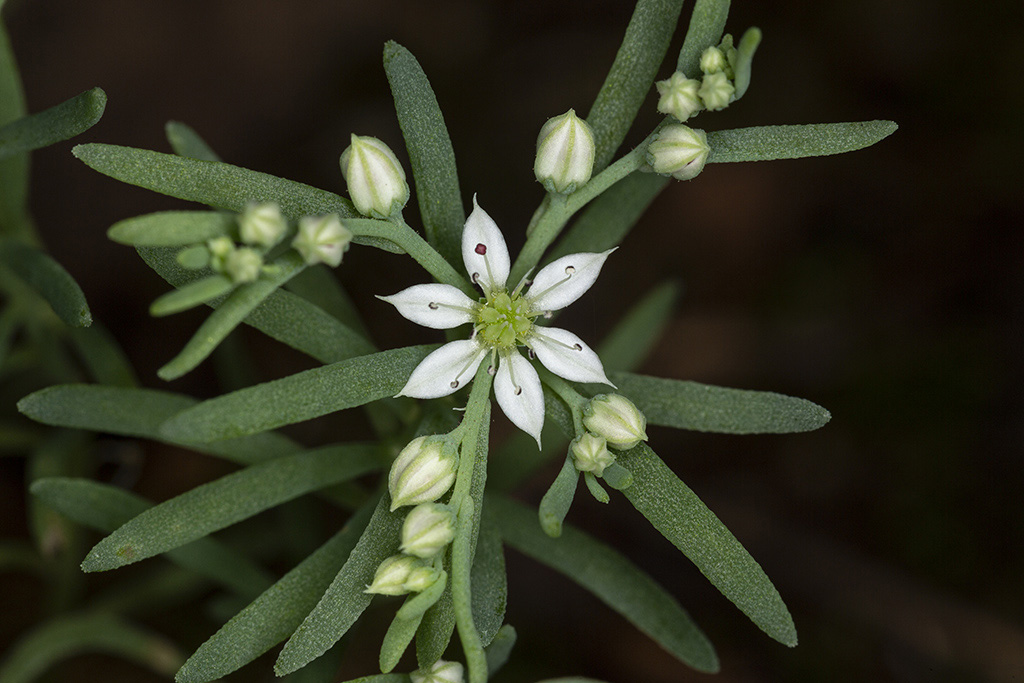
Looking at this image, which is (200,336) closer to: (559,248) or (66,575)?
(559,248)

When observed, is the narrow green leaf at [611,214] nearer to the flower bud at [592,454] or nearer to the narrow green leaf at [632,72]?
the narrow green leaf at [632,72]

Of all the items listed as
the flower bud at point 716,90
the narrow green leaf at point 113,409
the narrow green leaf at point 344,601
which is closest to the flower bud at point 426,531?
the narrow green leaf at point 344,601

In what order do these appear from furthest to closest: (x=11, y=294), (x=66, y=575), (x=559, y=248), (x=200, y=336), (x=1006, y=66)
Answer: (x=1006, y=66) < (x=66, y=575) < (x=11, y=294) < (x=559, y=248) < (x=200, y=336)

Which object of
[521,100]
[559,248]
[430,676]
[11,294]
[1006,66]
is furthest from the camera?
[521,100]

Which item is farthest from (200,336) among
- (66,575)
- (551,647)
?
(551,647)

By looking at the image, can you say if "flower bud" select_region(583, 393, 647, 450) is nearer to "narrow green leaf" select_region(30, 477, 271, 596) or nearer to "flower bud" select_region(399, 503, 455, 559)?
"flower bud" select_region(399, 503, 455, 559)

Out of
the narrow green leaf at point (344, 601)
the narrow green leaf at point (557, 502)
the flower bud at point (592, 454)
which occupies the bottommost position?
the narrow green leaf at point (344, 601)

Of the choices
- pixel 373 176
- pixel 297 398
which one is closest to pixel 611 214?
pixel 373 176
